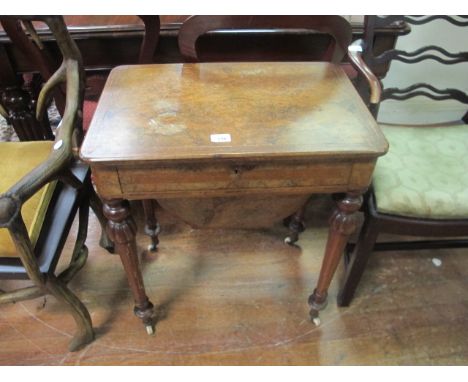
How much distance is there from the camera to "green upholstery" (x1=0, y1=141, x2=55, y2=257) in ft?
2.94

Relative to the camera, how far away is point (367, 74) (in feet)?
3.38

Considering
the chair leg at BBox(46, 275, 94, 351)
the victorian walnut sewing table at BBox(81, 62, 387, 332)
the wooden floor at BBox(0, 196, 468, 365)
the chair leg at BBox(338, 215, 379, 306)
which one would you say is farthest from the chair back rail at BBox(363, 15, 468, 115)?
the chair leg at BBox(46, 275, 94, 351)

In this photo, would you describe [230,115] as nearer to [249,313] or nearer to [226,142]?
[226,142]

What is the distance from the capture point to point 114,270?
55.3 inches

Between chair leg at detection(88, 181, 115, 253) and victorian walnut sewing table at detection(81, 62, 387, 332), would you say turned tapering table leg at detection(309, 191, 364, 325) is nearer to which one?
victorian walnut sewing table at detection(81, 62, 387, 332)

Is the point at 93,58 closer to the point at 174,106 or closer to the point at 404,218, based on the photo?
the point at 174,106

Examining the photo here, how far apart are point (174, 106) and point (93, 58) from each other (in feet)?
1.74

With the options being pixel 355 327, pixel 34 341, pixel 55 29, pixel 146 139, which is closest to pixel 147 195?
pixel 146 139

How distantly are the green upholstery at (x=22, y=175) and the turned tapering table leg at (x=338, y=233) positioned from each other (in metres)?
0.77

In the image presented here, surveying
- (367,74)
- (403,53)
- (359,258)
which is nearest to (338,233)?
(359,258)

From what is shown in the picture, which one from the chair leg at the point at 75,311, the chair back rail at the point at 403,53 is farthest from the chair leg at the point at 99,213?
the chair back rail at the point at 403,53

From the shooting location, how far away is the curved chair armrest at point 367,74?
3.34ft

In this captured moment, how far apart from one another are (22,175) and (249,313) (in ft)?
→ 2.79
